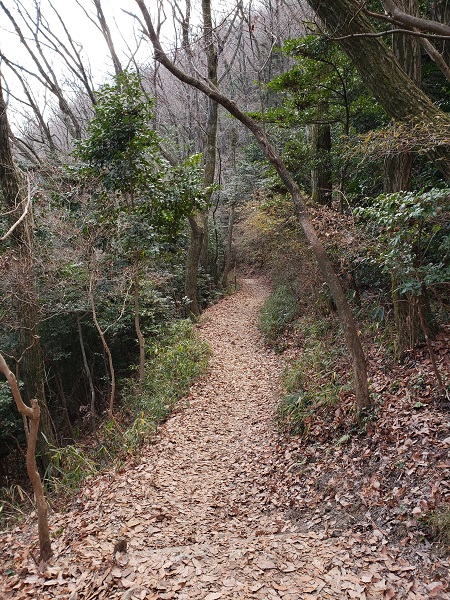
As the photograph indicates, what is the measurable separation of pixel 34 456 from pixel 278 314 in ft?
30.7

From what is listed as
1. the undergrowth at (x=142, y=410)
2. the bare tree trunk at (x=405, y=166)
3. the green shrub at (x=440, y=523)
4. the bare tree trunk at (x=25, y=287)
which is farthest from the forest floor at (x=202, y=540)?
the bare tree trunk at (x=25, y=287)

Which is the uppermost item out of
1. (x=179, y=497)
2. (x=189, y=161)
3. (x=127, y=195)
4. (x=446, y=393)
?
(x=189, y=161)

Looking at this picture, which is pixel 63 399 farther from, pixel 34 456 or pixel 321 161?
pixel 321 161

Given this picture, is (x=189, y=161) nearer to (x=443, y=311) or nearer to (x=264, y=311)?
(x=264, y=311)

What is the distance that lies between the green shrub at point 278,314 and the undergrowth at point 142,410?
2.04 metres

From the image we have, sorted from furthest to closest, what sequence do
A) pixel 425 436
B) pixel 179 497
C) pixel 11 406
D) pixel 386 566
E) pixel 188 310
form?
1. pixel 188 310
2. pixel 11 406
3. pixel 179 497
4. pixel 425 436
5. pixel 386 566

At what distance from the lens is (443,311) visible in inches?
225

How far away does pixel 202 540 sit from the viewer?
13.1 ft

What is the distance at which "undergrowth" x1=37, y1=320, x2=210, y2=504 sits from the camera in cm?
602

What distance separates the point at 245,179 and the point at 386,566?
17821 mm

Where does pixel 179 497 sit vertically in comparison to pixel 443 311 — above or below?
below

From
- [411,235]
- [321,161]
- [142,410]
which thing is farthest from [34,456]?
[321,161]

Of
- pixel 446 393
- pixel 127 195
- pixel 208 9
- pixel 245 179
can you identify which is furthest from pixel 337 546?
pixel 245 179

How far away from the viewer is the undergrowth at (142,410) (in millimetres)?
6020
